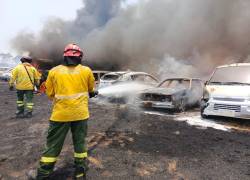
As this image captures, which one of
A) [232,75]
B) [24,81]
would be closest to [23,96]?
[24,81]

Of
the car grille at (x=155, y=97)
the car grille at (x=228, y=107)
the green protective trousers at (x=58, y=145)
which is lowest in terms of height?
the green protective trousers at (x=58, y=145)

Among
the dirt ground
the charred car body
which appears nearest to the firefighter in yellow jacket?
the dirt ground

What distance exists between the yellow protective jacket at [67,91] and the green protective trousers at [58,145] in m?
0.09

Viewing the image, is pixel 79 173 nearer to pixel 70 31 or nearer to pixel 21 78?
pixel 21 78

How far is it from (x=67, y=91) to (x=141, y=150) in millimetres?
1814

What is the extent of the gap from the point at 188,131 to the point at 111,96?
5.02 metres

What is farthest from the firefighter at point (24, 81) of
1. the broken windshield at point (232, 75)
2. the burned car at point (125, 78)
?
the broken windshield at point (232, 75)

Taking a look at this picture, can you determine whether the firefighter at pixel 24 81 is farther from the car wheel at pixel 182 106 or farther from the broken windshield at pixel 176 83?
the broken windshield at pixel 176 83

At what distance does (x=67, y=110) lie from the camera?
346 centimetres

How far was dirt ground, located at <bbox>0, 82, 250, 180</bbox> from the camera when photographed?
377 centimetres

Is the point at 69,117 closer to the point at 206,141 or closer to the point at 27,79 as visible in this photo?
the point at 206,141

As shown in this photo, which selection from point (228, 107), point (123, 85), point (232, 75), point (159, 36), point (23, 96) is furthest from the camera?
point (159, 36)

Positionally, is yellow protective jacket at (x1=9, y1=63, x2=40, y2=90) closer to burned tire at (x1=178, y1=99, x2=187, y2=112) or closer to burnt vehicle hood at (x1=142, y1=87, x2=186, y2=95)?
burnt vehicle hood at (x1=142, y1=87, x2=186, y2=95)

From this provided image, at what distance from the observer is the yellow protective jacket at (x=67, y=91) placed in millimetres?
3439
